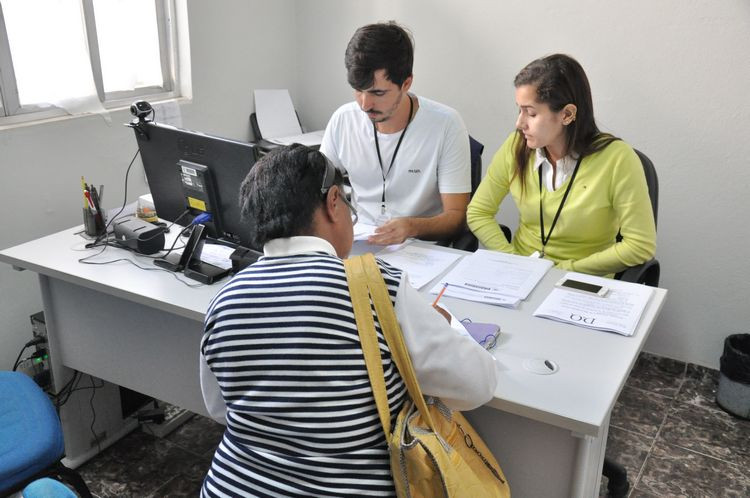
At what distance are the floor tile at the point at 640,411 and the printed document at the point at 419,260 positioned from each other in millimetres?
1087

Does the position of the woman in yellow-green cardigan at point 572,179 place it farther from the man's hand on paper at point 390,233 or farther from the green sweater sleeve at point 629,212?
the man's hand on paper at point 390,233

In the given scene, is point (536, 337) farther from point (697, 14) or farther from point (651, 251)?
point (697, 14)

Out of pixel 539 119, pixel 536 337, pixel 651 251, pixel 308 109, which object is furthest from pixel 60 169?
pixel 651 251

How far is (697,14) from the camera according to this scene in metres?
2.61

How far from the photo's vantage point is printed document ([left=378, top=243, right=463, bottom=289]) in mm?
1892

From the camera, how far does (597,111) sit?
2.94 metres

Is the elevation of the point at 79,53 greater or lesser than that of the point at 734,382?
greater

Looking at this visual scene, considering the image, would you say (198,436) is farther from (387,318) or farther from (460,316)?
(387,318)

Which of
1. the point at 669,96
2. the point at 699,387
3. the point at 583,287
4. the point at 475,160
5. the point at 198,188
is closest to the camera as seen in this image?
the point at 583,287

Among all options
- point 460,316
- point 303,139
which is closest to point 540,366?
point 460,316

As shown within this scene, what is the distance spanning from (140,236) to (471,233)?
1131mm

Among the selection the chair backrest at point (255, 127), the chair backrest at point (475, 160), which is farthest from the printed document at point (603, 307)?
the chair backrest at point (255, 127)

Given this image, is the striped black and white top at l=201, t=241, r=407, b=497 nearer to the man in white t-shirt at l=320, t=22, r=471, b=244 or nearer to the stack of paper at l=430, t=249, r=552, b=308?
the stack of paper at l=430, t=249, r=552, b=308

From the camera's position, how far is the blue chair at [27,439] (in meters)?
1.57
